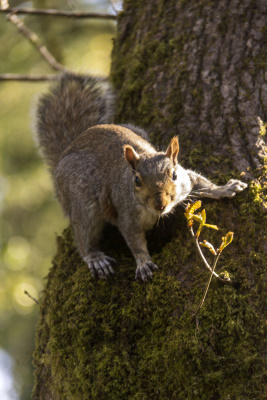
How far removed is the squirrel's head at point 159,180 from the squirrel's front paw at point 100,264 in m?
0.34

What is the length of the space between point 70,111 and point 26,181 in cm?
243

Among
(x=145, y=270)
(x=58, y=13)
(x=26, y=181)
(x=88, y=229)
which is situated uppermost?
(x=58, y=13)

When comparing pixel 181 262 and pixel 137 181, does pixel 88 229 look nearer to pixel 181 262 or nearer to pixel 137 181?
pixel 137 181

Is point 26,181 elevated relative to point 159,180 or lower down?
lower down

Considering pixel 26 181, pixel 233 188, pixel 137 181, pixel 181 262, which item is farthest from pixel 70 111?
pixel 26 181

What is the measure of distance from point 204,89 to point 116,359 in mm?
1607

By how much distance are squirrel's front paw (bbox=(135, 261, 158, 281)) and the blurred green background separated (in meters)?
2.60

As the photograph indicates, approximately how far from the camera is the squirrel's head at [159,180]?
2.44 meters

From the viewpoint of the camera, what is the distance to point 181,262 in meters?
2.27

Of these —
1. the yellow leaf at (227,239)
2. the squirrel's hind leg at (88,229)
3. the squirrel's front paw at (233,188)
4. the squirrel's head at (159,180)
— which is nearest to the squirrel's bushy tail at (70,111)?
the squirrel's hind leg at (88,229)

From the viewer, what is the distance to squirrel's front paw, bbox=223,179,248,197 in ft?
7.84

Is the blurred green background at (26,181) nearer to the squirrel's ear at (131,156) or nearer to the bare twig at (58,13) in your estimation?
the bare twig at (58,13)

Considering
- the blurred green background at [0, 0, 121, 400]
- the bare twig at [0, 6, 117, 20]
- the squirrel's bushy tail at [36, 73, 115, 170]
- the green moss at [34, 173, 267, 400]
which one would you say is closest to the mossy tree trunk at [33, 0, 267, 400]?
the green moss at [34, 173, 267, 400]

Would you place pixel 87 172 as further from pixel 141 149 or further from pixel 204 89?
pixel 204 89
